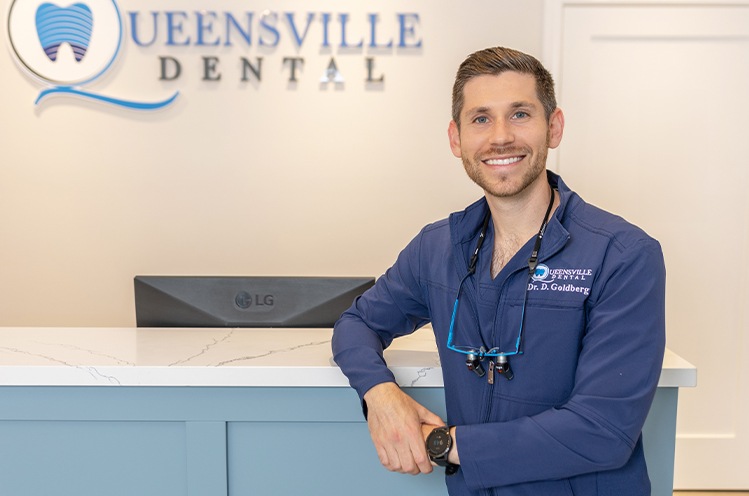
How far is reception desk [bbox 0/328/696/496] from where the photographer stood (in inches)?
56.8

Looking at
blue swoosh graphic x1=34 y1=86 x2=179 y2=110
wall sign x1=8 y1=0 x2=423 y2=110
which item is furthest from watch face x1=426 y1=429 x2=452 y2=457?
blue swoosh graphic x1=34 y1=86 x2=179 y2=110

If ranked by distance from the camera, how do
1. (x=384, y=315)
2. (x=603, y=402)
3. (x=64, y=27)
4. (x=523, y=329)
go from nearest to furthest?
1. (x=603, y=402)
2. (x=523, y=329)
3. (x=384, y=315)
4. (x=64, y=27)

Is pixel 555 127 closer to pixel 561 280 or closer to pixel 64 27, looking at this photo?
pixel 561 280

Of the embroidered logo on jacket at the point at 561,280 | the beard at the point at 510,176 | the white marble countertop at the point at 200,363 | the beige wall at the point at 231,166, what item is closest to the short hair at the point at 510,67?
the beard at the point at 510,176

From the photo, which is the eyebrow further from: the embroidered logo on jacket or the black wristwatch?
the black wristwatch

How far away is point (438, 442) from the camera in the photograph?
1.25 m

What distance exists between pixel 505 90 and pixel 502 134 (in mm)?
90

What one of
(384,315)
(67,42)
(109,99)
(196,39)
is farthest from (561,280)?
(67,42)

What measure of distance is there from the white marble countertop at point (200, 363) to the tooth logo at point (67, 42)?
1.68 metres

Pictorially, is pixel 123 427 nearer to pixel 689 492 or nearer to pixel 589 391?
pixel 589 391

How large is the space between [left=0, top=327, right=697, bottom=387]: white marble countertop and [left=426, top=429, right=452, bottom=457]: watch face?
8.2 inches

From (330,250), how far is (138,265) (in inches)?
33.7

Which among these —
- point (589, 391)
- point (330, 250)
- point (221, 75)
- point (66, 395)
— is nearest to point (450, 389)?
point (589, 391)

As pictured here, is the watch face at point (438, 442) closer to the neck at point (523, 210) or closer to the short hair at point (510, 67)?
the neck at point (523, 210)
